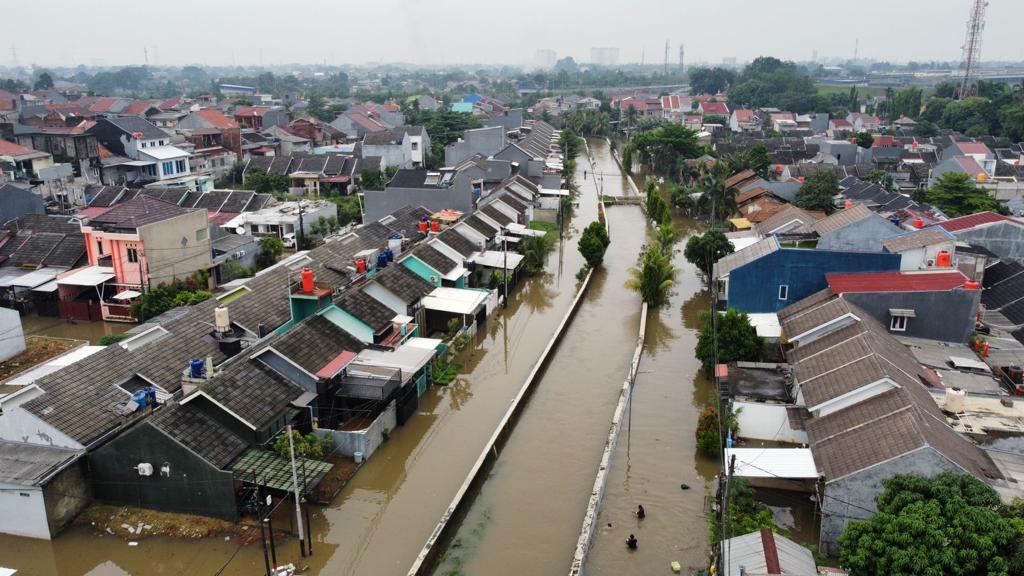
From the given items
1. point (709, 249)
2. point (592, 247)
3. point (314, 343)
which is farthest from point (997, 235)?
point (314, 343)

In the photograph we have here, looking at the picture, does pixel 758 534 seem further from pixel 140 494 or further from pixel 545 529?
pixel 140 494

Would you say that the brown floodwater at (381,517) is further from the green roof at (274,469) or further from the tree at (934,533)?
the tree at (934,533)

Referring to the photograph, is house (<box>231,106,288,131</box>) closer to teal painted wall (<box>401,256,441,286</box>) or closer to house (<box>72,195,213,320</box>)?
house (<box>72,195,213,320</box>)

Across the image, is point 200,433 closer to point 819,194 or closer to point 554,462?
point 554,462

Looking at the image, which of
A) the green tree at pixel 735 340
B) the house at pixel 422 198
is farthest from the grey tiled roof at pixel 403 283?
the house at pixel 422 198

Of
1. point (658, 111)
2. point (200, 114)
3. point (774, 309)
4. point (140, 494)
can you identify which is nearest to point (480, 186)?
point (774, 309)

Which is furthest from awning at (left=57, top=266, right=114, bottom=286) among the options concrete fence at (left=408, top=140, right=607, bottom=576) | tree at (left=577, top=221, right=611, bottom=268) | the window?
the window
